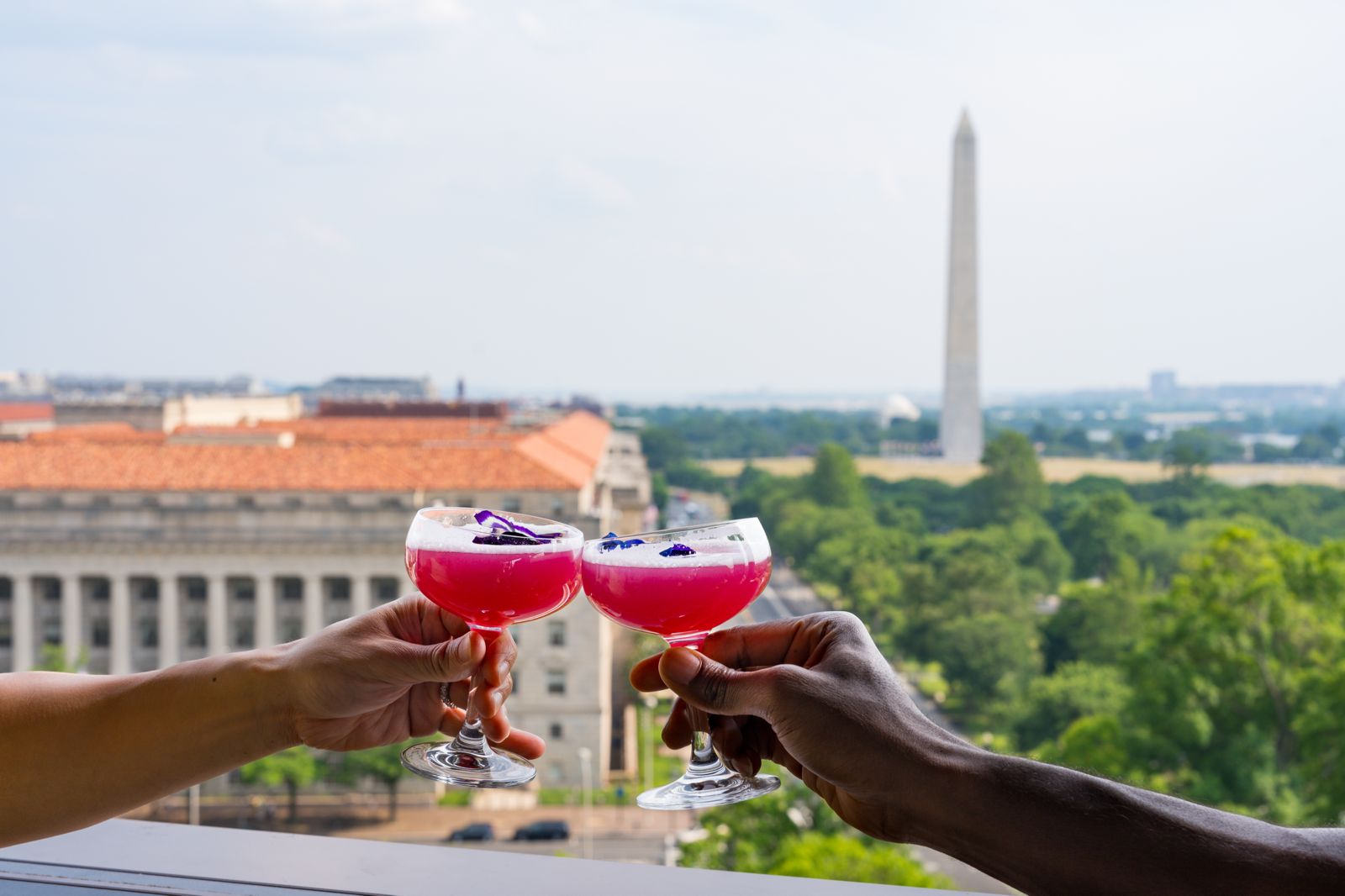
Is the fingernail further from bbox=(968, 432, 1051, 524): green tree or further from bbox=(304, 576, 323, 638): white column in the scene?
bbox=(968, 432, 1051, 524): green tree

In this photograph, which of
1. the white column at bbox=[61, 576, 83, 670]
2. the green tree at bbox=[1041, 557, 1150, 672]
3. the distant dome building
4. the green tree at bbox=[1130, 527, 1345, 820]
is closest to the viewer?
the green tree at bbox=[1130, 527, 1345, 820]

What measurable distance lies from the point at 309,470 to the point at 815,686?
1038 inches

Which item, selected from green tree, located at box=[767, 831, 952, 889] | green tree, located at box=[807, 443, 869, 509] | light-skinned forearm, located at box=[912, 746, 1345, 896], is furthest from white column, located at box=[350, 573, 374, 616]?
green tree, located at box=[807, 443, 869, 509]

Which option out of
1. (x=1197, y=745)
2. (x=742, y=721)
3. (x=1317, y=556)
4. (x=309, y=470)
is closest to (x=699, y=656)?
(x=742, y=721)

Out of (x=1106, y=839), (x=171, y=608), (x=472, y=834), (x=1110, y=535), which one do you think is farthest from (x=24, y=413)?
(x=1106, y=839)

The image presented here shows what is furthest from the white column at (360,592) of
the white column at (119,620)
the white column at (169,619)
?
the white column at (119,620)

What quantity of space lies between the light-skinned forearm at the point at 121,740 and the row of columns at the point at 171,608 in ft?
78.8

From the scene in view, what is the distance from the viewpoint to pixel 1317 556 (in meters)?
16.2

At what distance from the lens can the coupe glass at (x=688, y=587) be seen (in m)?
1.71

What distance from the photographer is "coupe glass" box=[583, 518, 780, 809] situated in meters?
1.71

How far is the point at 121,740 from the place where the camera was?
1.59 m

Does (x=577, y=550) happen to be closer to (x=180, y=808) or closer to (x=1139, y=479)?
(x=180, y=808)

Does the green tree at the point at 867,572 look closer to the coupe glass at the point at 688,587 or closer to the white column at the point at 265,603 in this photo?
the white column at the point at 265,603

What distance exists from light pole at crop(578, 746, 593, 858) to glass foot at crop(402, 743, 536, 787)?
1836 cm
